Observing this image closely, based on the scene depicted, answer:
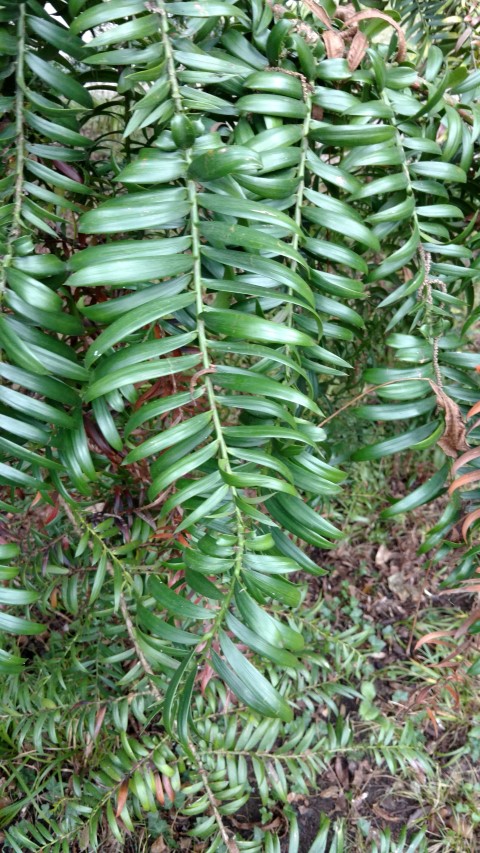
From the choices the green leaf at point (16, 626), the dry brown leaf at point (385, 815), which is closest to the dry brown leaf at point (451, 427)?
the green leaf at point (16, 626)

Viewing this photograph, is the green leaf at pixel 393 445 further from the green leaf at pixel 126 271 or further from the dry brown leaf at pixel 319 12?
the dry brown leaf at pixel 319 12

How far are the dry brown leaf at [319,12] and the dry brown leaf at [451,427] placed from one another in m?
0.39

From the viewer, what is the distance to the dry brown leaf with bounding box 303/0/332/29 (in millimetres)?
573

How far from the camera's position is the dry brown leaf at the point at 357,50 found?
593mm

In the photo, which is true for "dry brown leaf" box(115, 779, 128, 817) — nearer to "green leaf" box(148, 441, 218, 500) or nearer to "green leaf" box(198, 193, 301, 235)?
"green leaf" box(148, 441, 218, 500)

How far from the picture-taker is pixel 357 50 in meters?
0.59

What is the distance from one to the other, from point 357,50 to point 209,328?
38 centimetres

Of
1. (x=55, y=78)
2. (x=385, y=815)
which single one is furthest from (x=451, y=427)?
(x=385, y=815)

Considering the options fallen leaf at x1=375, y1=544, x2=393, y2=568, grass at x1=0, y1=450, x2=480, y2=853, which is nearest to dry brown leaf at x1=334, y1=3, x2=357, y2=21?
grass at x1=0, y1=450, x2=480, y2=853

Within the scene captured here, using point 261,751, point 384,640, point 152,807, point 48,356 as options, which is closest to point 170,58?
point 48,356

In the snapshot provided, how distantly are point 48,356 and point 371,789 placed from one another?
4.26ft

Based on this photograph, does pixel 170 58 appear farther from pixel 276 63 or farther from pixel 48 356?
pixel 48 356

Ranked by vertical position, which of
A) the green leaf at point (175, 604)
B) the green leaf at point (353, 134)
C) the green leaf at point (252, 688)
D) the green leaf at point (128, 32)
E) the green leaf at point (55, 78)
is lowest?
the green leaf at point (252, 688)

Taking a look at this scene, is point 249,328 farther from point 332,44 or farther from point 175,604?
point 332,44
